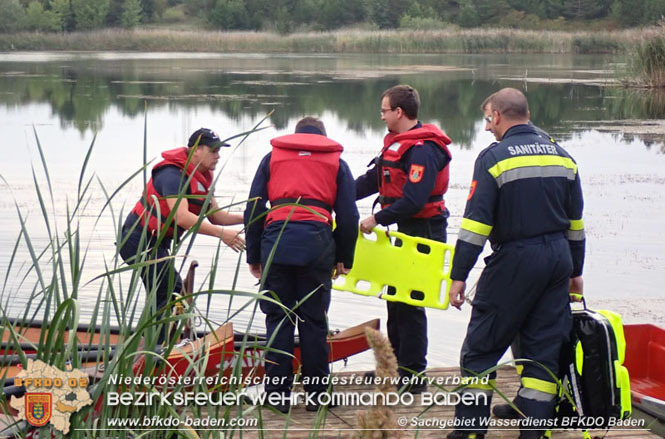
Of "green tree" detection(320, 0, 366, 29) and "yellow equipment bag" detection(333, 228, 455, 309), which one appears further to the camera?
"green tree" detection(320, 0, 366, 29)

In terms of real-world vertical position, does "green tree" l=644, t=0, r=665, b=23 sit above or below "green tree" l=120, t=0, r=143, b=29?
above

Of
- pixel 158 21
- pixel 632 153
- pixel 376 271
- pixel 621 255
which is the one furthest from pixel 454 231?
pixel 158 21

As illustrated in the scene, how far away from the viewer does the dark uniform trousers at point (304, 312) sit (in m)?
4.81

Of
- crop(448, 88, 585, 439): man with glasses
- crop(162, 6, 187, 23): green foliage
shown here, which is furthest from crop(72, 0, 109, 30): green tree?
crop(448, 88, 585, 439): man with glasses

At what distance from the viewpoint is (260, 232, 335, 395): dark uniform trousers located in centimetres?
481

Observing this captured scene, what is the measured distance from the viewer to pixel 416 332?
17.4 ft

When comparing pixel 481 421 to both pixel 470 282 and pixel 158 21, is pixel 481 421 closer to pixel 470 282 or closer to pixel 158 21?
pixel 470 282

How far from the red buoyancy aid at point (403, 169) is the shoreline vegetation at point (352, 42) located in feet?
137

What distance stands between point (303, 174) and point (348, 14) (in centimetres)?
7567

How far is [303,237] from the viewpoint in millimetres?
4742

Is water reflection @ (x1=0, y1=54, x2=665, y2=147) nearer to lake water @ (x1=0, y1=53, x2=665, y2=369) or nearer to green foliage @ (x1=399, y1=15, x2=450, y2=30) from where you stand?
lake water @ (x1=0, y1=53, x2=665, y2=369)

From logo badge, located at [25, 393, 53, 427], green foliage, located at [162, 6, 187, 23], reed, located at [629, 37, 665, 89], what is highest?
logo badge, located at [25, 393, 53, 427]

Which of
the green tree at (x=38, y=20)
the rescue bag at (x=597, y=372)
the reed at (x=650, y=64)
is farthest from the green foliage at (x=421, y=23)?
the rescue bag at (x=597, y=372)

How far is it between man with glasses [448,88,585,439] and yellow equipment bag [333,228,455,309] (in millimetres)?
895
